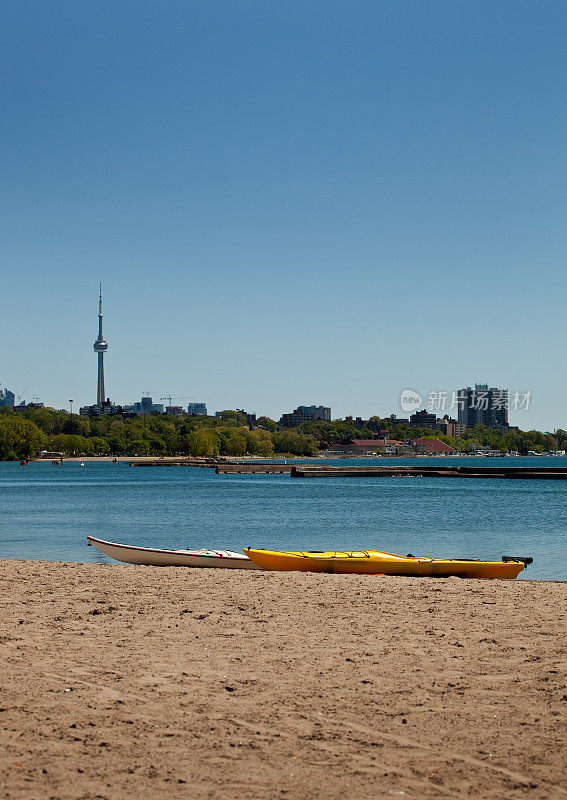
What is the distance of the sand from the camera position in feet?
25.8

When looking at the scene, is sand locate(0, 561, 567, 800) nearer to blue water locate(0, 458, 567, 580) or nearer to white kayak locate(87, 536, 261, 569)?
white kayak locate(87, 536, 261, 569)

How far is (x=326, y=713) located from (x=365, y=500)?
2833 inches

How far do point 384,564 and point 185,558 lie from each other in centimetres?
600

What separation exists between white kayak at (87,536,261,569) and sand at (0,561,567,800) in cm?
653

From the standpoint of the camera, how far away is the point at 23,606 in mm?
17375

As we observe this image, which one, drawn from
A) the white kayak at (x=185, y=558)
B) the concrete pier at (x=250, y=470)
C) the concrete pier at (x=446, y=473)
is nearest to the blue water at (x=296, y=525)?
the white kayak at (x=185, y=558)

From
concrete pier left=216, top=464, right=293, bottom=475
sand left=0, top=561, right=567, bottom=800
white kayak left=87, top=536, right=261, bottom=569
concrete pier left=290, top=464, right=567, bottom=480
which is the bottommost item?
concrete pier left=216, top=464, right=293, bottom=475

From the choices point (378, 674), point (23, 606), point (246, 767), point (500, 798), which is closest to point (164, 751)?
point (246, 767)

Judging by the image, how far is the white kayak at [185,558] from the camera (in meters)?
25.5

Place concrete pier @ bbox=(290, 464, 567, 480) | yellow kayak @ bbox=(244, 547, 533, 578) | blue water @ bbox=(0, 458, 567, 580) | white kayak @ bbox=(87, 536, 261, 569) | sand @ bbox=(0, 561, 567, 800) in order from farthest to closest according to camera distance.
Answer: concrete pier @ bbox=(290, 464, 567, 480) < blue water @ bbox=(0, 458, 567, 580) < white kayak @ bbox=(87, 536, 261, 569) < yellow kayak @ bbox=(244, 547, 533, 578) < sand @ bbox=(0, 561, 567, 800)

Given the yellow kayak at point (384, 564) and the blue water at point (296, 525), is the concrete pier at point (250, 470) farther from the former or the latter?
the yellow kayak at point (384, 564)

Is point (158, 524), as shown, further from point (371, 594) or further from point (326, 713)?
point (326, 713)

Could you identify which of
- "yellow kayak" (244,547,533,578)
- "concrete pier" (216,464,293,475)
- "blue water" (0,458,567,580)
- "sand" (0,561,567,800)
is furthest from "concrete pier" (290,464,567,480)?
"sand" (0,561,567,800)

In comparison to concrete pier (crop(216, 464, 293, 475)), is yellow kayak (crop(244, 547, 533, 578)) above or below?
above
